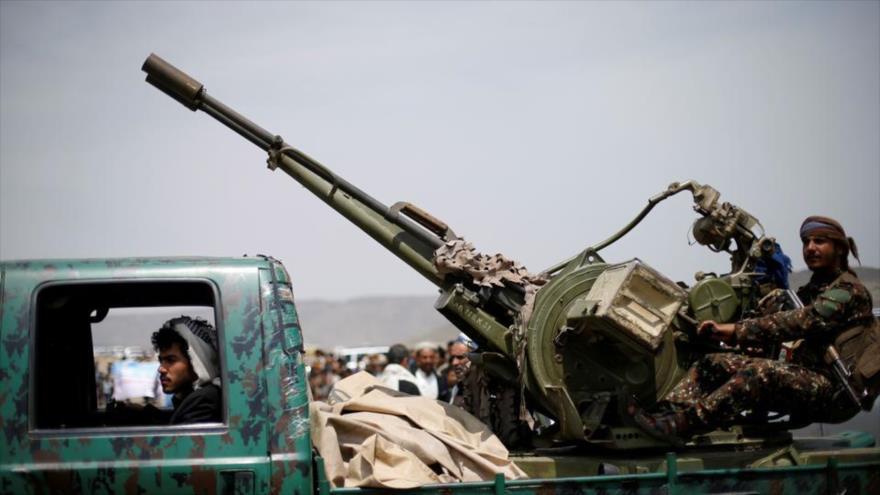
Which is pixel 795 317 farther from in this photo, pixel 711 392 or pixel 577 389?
pixel 577 389

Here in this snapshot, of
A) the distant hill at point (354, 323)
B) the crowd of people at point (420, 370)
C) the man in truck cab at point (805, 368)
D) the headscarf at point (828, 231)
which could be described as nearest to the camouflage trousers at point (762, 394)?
the man in truck cab at point (805, 368)

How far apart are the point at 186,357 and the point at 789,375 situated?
113 inches

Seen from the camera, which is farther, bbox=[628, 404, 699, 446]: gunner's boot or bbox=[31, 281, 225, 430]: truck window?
bbox=[628, 404, 699, 446]: gunner's boot

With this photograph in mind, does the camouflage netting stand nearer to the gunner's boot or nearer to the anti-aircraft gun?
the anti-aircraft gun

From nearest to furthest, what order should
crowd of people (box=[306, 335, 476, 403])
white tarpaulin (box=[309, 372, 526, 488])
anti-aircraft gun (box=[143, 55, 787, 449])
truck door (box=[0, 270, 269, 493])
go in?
truck door (box=[0, 270, 269, 493])
white tarpaulin (box=[309, 372, 526, 488])
anti-aircraft gun (box=[143, 55, 787, 449])
crowd of people (box=[306, 335, 476, 403])

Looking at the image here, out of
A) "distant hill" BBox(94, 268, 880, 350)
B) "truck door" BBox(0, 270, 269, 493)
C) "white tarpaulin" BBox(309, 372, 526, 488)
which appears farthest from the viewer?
"distant hill" BBox(94, 268, 880, 350)

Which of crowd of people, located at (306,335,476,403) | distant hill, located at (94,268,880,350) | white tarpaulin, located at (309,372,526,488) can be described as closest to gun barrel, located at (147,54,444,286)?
crowd of people, located at (306,335,476,403)

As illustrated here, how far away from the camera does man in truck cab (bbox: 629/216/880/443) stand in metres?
5.68

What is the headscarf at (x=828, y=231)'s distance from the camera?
588 centimetres

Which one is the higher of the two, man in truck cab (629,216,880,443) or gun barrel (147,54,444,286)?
gun barrel (147,54,444,286)

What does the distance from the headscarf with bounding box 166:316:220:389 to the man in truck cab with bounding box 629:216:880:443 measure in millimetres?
2051

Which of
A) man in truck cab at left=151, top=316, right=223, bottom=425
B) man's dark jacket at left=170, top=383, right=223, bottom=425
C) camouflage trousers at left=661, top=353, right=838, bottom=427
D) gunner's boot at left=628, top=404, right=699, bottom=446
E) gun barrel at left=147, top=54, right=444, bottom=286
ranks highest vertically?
gun barrel at left=147, top=54, right=444, bottom=286

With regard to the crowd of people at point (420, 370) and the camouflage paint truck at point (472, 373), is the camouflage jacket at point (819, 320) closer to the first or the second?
the camouflage paint truck at point (472, 373)

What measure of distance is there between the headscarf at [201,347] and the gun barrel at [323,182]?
1750 mm
